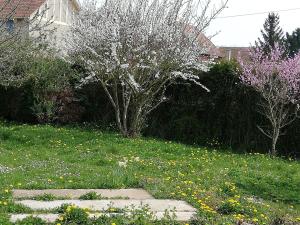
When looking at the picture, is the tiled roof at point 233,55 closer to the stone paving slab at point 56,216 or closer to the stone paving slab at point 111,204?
the stone paving slab at point 111,204

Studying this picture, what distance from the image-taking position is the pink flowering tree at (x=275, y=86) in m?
14.4

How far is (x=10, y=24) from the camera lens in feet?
25.8

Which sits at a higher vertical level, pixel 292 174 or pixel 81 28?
pixel 81 28

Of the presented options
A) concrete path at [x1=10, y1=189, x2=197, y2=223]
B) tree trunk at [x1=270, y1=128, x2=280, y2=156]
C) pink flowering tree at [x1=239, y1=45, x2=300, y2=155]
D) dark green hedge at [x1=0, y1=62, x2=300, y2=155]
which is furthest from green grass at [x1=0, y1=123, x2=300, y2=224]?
dark green hedge at [x1=0, y1=62, x2=300, y2=155]

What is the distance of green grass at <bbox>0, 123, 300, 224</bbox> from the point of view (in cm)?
760

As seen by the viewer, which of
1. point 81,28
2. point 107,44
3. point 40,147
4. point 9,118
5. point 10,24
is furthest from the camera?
point 9,118

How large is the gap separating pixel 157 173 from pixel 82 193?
2.36m

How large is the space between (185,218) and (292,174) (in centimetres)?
539

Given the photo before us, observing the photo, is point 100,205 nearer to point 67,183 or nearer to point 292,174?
point 67,183

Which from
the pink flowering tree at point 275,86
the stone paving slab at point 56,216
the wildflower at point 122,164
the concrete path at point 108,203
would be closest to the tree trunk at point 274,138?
the pink flowering tree at point 275,86

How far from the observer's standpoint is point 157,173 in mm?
9961

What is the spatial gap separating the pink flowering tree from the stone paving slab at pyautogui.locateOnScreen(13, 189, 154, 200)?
748 centimetres

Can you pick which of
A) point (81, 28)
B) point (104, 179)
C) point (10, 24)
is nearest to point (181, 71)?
point (81, 28)

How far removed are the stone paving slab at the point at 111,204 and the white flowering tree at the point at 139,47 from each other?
7.03 metres
